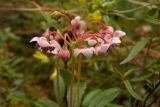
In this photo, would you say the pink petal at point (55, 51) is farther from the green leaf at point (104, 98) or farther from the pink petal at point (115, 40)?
the green leaf at point (104, 98)

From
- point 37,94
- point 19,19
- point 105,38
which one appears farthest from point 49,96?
point 105,38

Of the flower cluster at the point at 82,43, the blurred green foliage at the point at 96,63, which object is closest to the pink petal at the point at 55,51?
the flower cluster at the point at 82,43

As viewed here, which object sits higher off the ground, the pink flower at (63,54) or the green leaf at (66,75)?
the pink flower at (63,54)

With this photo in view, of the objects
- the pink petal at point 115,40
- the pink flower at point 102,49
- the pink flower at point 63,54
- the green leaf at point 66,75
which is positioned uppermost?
the pink flower at point 63,54

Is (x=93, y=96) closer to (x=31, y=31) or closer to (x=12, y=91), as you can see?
(x=12, y=91)

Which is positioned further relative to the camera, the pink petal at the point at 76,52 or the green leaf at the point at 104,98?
the green leaf at the point at 104,98

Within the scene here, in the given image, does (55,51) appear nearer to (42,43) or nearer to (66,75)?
(42,43)

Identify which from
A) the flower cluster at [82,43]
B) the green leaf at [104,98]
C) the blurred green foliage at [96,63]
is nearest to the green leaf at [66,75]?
the blurred green foliage at [96,63]

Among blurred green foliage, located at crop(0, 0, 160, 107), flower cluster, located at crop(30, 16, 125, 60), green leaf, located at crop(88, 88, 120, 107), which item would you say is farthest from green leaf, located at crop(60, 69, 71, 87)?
Result: flower cluster, located at crop(30, 16, 125, 60)
